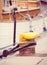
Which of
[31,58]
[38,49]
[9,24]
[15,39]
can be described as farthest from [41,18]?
[31,58]

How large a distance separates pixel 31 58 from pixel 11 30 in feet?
2.79

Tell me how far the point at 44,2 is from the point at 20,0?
1.58 feet

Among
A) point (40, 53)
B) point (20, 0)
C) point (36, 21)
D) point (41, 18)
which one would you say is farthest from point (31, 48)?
point (20, 0)

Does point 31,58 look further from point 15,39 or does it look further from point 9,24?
point 9,24

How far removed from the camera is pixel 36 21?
122 inches

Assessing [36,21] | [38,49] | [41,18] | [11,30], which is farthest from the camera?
[41,18]

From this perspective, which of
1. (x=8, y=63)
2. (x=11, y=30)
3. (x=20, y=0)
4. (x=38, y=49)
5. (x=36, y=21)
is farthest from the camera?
(x=20, y=0)

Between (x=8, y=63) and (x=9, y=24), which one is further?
(x=9, y=24)

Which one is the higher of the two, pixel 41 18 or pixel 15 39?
pixel 41 18

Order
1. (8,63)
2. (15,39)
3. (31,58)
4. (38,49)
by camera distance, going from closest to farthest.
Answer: (8,63) → (31,58) → (38,49) → (15,39)

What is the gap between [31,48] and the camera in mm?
2137

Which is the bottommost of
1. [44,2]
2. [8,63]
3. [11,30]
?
[8,63]

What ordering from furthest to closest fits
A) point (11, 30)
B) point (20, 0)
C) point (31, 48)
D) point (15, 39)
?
point (20, 0)
point (11, 30)
point (15, 39)
point (31, 48)

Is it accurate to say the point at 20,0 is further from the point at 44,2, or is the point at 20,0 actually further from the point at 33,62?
the point at 33,62
